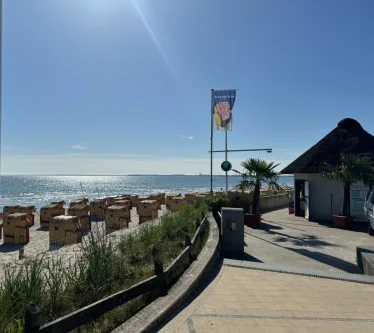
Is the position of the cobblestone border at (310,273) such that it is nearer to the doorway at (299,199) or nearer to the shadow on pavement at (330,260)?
the shadow on pavement at (330,260)

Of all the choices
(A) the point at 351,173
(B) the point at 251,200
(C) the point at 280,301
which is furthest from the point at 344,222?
(C) the point at 280,301

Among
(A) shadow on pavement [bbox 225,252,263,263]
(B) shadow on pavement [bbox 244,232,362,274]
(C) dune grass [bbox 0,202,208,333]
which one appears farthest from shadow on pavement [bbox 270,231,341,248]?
(C) dune grass [bbox 0,202,208,333]

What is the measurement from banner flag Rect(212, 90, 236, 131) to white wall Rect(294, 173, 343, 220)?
552 centimetres

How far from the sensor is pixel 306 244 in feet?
33.9

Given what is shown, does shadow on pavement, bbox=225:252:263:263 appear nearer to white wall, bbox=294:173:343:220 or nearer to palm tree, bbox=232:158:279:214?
palm tree, bbox=232:158:279:214

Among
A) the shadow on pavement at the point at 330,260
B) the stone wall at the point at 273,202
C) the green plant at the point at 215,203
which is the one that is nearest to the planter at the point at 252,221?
the green plant at the point at 215,203

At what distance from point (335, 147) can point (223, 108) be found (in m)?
6.75

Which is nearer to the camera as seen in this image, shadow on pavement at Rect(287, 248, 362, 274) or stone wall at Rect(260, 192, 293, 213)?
shadow on pavement at Rect(287, 248, 362, 274)

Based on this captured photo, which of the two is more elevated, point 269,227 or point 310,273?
point 310,273

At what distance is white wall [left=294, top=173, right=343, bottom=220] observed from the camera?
15852 millimetres

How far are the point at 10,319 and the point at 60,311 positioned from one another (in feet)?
1.97

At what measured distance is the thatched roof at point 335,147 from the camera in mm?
16188

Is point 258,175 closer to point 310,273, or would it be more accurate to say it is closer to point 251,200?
point 251,200

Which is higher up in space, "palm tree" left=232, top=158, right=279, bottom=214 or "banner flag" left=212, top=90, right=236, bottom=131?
"banner flag" left=212, top=90, right=236, bottom=131
